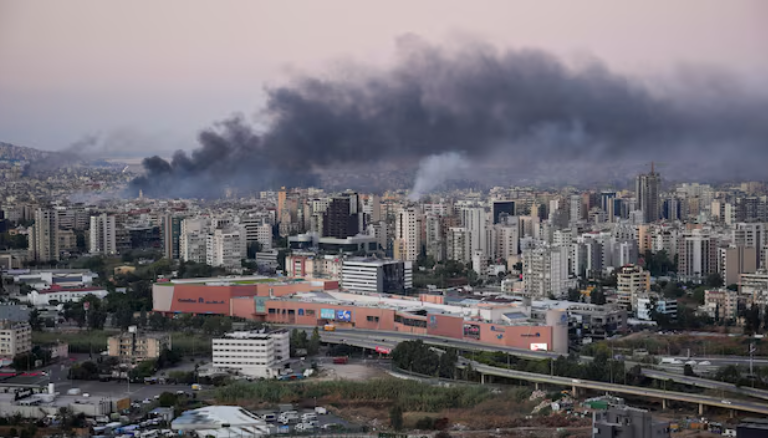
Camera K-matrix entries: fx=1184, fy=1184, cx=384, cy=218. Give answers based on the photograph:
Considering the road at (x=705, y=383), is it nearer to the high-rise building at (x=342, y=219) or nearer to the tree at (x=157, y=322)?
the tree at (x=157, y=322)

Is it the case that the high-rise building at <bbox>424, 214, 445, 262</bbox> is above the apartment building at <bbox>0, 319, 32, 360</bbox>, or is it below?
above

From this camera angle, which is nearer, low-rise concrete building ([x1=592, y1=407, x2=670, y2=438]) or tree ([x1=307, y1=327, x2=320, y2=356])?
low-rise concrete building ([x1=592, y1=407, x2=670, y2=438])

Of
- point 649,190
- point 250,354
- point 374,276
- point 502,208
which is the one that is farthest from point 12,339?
point 649,190

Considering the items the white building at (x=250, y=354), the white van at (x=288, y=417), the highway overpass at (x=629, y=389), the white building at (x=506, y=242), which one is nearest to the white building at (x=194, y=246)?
the white building at (x=506, y=242)

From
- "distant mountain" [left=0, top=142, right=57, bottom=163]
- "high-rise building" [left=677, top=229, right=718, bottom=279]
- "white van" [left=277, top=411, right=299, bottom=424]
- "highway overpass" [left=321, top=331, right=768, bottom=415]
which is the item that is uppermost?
"distant mountain" [left=0, top=142, right=57, bottom=163]

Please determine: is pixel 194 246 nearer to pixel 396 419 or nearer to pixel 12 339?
pixel 12 339

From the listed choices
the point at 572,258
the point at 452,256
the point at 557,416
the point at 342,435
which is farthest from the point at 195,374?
the point at 452,256

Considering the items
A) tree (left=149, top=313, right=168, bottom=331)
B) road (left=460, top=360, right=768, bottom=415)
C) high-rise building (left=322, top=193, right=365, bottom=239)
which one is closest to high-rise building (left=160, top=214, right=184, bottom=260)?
high-rise building (left=322, top=193, right=365, bottom=239)

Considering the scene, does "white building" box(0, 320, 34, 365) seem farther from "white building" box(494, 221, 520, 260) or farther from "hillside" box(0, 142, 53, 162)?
"hillside" box(0, 142, 53, 162)
